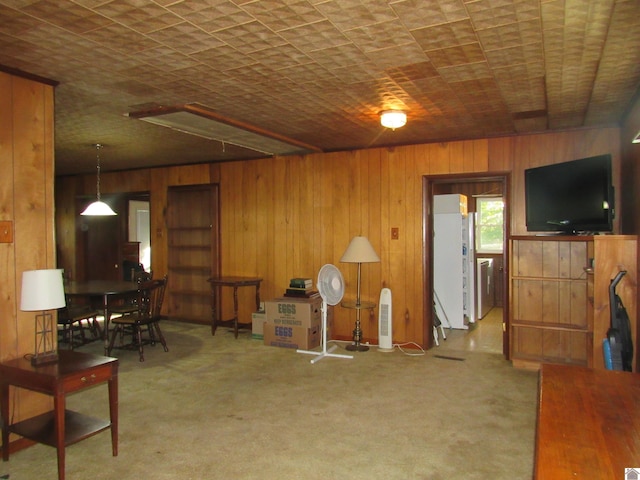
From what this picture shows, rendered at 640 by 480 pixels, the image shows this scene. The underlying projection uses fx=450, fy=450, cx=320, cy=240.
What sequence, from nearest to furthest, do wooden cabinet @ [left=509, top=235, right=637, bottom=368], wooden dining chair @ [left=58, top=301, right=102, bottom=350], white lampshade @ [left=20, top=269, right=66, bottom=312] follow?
white lampshade @ [left=20, top=269, right=66, bottom=312] < wooden cabinet @ [left=509, top=235, right=637, bottom=368] < wooden dining chair @ [left=58, top=301, right=102, bottom=350]

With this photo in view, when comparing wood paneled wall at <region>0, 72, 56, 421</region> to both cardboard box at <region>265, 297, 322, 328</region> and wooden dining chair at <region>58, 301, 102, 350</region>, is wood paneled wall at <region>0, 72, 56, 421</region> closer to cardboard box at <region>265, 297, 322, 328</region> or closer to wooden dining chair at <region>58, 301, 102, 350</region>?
wooden dining chair at <region>58, 301, 102, 350</region>

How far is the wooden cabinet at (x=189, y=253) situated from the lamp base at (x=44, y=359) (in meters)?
4.13

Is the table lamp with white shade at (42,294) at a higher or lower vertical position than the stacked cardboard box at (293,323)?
higher

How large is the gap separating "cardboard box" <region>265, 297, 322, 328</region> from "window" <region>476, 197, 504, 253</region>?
457 centimetres

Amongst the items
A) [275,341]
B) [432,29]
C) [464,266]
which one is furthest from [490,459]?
[464,266]

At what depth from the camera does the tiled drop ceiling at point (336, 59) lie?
221 centimetres

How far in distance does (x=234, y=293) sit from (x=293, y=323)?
42.9 inches

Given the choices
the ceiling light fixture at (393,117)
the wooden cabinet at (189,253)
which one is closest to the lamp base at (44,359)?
the ceiling light fixture at (393,117)

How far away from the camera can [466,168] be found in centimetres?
505

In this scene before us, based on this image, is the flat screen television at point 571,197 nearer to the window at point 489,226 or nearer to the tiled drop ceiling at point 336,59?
the tiled drop ceiling at point 336,59

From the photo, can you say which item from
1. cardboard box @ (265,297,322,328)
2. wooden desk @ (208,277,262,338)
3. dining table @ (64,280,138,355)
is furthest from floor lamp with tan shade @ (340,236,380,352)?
dining table @ (64,280,138,355)

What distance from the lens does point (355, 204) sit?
5.65m

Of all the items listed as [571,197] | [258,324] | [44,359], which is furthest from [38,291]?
[571,197]

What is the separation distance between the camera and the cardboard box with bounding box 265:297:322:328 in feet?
17.4
